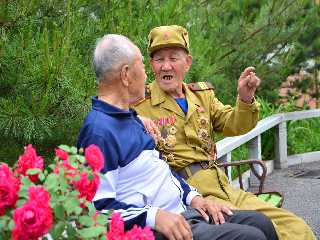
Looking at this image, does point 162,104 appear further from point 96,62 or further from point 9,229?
point 9,229

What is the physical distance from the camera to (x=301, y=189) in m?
7.63

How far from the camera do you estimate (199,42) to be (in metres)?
6.28

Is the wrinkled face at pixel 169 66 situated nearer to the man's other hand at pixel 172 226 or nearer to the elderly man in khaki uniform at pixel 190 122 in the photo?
the elderly man in khaki uniform at pixel 190 122

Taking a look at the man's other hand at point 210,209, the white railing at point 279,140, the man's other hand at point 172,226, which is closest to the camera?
the man's other hand at point 172,226

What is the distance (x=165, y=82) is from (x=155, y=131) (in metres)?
0.41

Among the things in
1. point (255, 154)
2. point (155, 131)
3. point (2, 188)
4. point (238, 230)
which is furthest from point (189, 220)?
point (255, 154)

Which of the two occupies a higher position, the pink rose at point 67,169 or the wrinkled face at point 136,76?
the wrinkled face at point 136,76

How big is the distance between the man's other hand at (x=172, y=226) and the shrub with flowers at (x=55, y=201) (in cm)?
65

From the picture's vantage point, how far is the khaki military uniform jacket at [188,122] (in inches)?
137

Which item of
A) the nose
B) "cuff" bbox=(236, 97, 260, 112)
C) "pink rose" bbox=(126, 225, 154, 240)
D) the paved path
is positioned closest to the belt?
"cuff" bbox=(236, 97, 260, 112)

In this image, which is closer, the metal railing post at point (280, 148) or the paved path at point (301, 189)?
the paved path at point (301, 189)

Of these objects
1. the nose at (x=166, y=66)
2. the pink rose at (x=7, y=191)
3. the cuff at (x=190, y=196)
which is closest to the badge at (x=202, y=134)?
the nose at (x=166, y=66)

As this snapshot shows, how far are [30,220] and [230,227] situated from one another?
129cm

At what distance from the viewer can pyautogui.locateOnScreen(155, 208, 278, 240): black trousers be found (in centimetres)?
274
